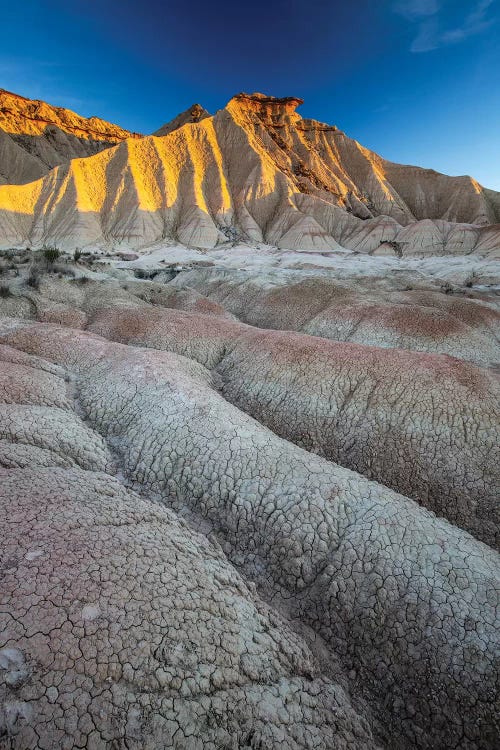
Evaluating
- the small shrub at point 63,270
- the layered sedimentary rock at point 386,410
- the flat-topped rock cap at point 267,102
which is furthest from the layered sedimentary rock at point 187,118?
the layered sedimentary rock at point 386,410

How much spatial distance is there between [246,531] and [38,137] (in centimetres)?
10404

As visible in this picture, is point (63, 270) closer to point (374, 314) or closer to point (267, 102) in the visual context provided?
point (374, 314)

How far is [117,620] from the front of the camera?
9.05ft

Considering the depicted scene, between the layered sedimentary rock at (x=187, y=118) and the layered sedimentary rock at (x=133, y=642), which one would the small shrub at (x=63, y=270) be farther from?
the layered sedimentary rock at (x=187, y=118)

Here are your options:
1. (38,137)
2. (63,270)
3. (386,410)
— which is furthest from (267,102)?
(386,410)

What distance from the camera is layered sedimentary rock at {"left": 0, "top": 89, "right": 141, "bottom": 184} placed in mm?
71938

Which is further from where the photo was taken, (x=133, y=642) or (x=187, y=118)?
(x=187, y=118)

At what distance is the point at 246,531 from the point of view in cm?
494

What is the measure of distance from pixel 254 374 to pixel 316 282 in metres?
10.8

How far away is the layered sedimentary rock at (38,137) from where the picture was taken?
71938 millimetres

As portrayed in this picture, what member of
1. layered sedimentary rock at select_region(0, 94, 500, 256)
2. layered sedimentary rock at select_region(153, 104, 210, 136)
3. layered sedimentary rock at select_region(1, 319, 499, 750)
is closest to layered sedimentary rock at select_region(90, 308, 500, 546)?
layered sedimentary rock at select_region(1, 319, 499, 750)

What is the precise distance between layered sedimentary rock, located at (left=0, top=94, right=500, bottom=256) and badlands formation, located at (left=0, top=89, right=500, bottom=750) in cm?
4321

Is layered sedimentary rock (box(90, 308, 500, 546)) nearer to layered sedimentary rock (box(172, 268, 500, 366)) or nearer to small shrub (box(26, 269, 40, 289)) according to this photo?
layered sedimentary rock (box(172, 268, 500, 366))

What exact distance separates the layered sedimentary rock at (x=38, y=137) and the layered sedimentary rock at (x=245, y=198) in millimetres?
24140
